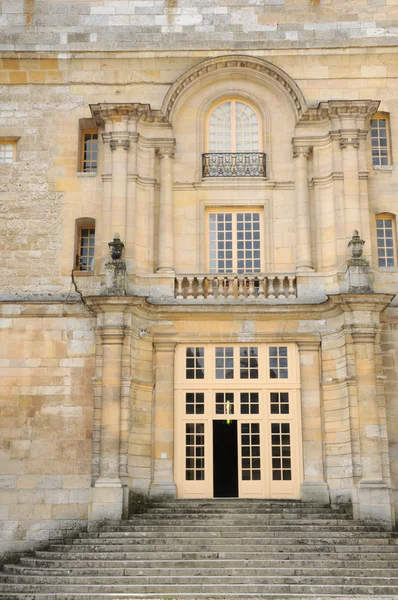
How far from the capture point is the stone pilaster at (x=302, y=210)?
1873 centimetres

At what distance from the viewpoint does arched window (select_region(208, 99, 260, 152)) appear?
19.9 m

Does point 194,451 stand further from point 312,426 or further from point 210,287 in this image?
point 210,287

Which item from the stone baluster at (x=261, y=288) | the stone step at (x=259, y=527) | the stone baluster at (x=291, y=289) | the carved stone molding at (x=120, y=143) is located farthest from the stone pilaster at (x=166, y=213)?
the stone step at (x=259, y=527)

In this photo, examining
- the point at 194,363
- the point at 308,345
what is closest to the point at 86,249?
the point at 194,363

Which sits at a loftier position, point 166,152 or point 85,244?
point 166,152

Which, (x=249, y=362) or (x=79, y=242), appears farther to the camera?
(x=79, y=242)

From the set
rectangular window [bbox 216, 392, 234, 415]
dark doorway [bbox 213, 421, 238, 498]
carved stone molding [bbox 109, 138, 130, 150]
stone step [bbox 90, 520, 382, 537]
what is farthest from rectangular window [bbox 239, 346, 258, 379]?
carved stone molding [bbox 109, 138, 130, 150]

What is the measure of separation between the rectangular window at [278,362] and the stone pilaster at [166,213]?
3.03 m

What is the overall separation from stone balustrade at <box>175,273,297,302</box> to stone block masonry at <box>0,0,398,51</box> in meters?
5.92

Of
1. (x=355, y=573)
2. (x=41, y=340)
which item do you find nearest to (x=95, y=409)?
(x=41, y=340)

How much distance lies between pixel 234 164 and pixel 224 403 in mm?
5863

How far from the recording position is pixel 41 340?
18.2 metres

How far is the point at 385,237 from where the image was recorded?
1917cm

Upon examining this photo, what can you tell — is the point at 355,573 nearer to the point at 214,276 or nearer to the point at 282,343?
the point at 282,343
